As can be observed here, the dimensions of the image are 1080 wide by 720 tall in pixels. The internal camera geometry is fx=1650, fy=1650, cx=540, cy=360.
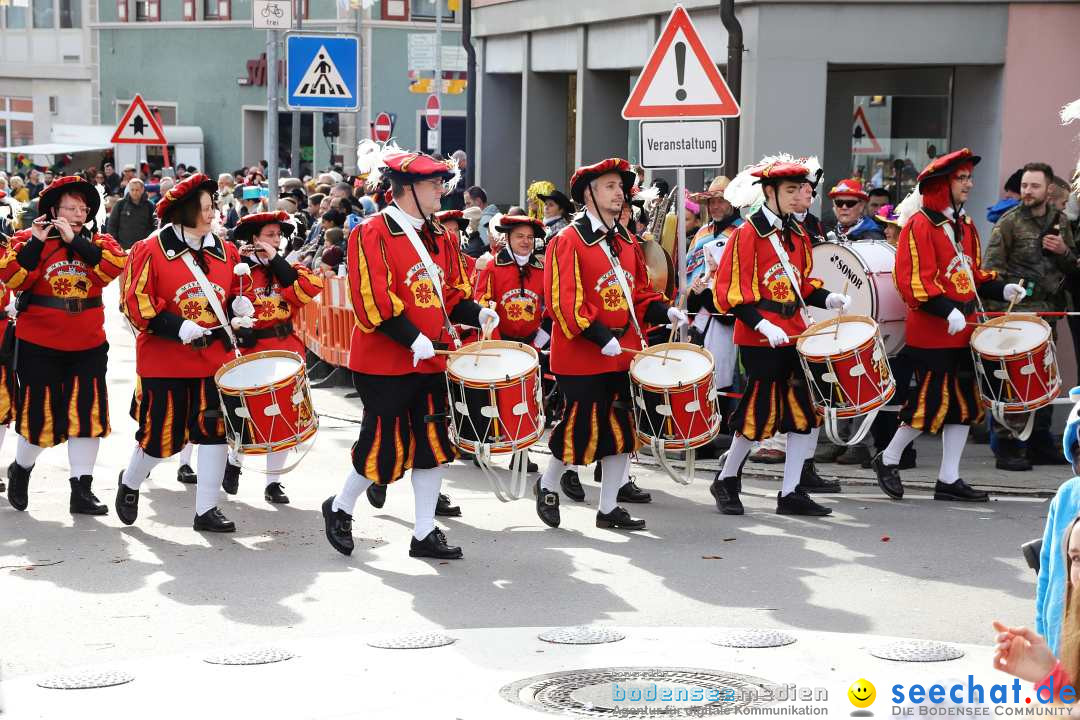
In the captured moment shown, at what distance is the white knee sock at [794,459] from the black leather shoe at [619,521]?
2.91 ft

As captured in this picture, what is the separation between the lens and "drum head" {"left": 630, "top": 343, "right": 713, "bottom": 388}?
27.4 ft

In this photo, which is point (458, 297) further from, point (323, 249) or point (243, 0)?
point (243, 0)

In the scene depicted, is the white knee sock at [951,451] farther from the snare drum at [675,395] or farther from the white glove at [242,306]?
the white glove at [242,306]

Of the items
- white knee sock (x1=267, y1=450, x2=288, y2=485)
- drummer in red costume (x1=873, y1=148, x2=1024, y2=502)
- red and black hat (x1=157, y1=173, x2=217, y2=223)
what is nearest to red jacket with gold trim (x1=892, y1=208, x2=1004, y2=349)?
drummer in red costume (x1=873, y1=148, x2=1024, y2=502)

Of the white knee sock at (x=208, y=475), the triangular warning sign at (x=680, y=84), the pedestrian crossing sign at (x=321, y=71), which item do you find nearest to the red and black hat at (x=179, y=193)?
the white knee sock at (x=208, y=475)

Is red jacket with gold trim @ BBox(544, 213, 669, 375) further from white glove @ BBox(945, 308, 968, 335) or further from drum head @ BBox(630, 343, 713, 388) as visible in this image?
white glove @ BBox(945, 308, 968, 335)

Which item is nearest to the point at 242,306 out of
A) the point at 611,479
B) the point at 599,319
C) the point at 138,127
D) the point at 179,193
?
the point at 179,193

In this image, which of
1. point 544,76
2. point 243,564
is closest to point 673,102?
point 243,564

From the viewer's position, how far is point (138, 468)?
8844 millimetres

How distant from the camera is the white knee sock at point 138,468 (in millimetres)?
8797

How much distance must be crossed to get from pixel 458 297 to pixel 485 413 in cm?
66

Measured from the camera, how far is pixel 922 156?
1444 cm

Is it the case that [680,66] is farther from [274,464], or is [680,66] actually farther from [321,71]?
[321,71]

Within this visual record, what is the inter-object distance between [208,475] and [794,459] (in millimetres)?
3183
